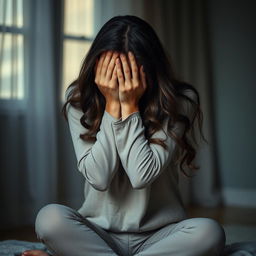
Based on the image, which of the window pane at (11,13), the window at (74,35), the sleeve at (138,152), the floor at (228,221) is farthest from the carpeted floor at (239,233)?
the window pane at (11,13)

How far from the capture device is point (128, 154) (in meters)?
1.50

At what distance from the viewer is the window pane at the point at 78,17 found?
3.05 meters

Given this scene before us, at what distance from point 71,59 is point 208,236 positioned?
1.90 meters

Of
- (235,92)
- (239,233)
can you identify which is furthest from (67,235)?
(235,92)

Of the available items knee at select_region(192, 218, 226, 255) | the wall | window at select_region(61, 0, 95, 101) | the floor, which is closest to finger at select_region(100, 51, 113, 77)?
knee at select_region(192, 218, 226, 255)

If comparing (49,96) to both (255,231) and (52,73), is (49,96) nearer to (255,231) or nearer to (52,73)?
(52,73)

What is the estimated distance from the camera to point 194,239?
1421mm

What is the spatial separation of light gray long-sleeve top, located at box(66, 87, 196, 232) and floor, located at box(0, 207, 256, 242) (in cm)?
84

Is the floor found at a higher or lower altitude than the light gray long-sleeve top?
lower

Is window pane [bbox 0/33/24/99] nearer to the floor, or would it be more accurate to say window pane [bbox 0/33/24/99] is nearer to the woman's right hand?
the floor

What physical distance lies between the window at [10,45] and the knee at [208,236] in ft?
5.42

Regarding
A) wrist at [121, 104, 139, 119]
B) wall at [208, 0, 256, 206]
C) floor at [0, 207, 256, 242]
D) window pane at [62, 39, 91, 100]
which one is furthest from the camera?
wall at [208, 0, 256, 206]

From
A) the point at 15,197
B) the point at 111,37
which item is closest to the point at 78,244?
the point at 111,37

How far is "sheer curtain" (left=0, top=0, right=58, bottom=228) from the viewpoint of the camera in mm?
2729
